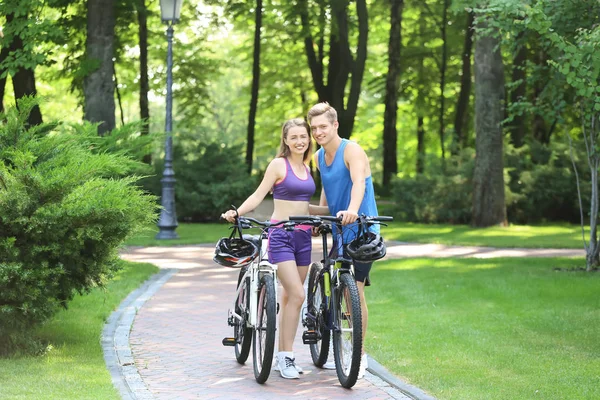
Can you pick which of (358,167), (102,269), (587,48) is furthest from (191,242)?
(358,167)

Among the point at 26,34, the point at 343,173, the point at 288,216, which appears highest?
the point at 26,34

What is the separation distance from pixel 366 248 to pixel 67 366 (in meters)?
2.51

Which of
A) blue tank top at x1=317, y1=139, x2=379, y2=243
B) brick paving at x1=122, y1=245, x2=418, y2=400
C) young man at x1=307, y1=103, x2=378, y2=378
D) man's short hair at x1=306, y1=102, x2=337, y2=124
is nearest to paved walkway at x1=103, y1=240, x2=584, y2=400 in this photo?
brick paving at x1=122, y1=245, x2=418, y2=400

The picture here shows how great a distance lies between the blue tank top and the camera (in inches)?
309

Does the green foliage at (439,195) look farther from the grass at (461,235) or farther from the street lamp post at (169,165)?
the street lamp post at (169,165)

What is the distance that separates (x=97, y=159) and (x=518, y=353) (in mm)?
3896

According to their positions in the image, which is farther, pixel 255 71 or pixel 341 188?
pixel 255 71

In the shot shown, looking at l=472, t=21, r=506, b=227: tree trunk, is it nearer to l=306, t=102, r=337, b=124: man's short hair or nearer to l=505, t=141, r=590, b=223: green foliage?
l=505, t=141, r=590, b=223: green foliage

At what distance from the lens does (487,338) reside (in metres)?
9.89

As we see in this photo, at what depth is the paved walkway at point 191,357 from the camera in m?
7.45

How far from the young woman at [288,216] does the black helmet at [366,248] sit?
52 cm

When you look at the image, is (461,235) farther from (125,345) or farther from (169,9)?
(125,345)

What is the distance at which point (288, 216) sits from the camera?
7840 millimetres

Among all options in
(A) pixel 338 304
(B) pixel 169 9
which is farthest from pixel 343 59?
(A) pixel 338 304
